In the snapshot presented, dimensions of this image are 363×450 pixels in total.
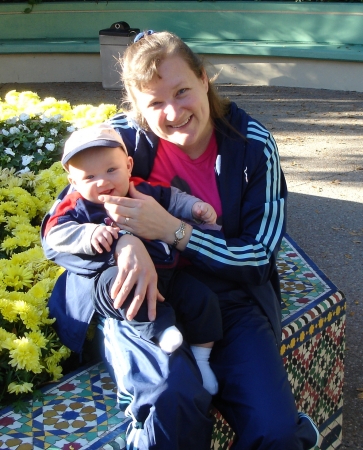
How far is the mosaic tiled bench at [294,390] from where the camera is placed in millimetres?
2230

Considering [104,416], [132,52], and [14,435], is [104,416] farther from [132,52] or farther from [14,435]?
[132,52]

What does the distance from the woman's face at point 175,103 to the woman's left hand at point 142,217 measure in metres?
0.31

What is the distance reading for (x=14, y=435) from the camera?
2.23m

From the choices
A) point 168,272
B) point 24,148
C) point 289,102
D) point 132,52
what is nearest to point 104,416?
point 168,272

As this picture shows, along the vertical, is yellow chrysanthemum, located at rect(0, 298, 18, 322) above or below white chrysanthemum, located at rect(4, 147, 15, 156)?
below

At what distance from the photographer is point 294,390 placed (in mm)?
2797

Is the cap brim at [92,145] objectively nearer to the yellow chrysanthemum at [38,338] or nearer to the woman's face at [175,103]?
the woman's face at [175,103]

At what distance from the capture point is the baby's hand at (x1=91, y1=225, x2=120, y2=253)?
2.28 meters

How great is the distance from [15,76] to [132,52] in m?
9.58

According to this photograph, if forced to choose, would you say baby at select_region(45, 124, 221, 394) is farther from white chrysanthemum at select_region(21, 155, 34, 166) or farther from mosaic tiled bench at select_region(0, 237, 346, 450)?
white chrysanthemum at select_region(21, 155, 34, 166)

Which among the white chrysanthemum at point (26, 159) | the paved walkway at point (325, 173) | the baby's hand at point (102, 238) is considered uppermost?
the baby's hand at point (102, 238)

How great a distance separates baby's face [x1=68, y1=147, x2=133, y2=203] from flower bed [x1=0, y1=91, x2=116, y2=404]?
0.58 metres

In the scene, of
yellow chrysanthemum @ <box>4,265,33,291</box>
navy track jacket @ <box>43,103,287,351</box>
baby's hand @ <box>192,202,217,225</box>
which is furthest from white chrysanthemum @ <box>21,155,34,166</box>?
baby's hand @ <box>192,202,217,225</box>

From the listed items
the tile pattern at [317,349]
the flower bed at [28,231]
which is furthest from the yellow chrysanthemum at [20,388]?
the tile pattern at [317,349]
